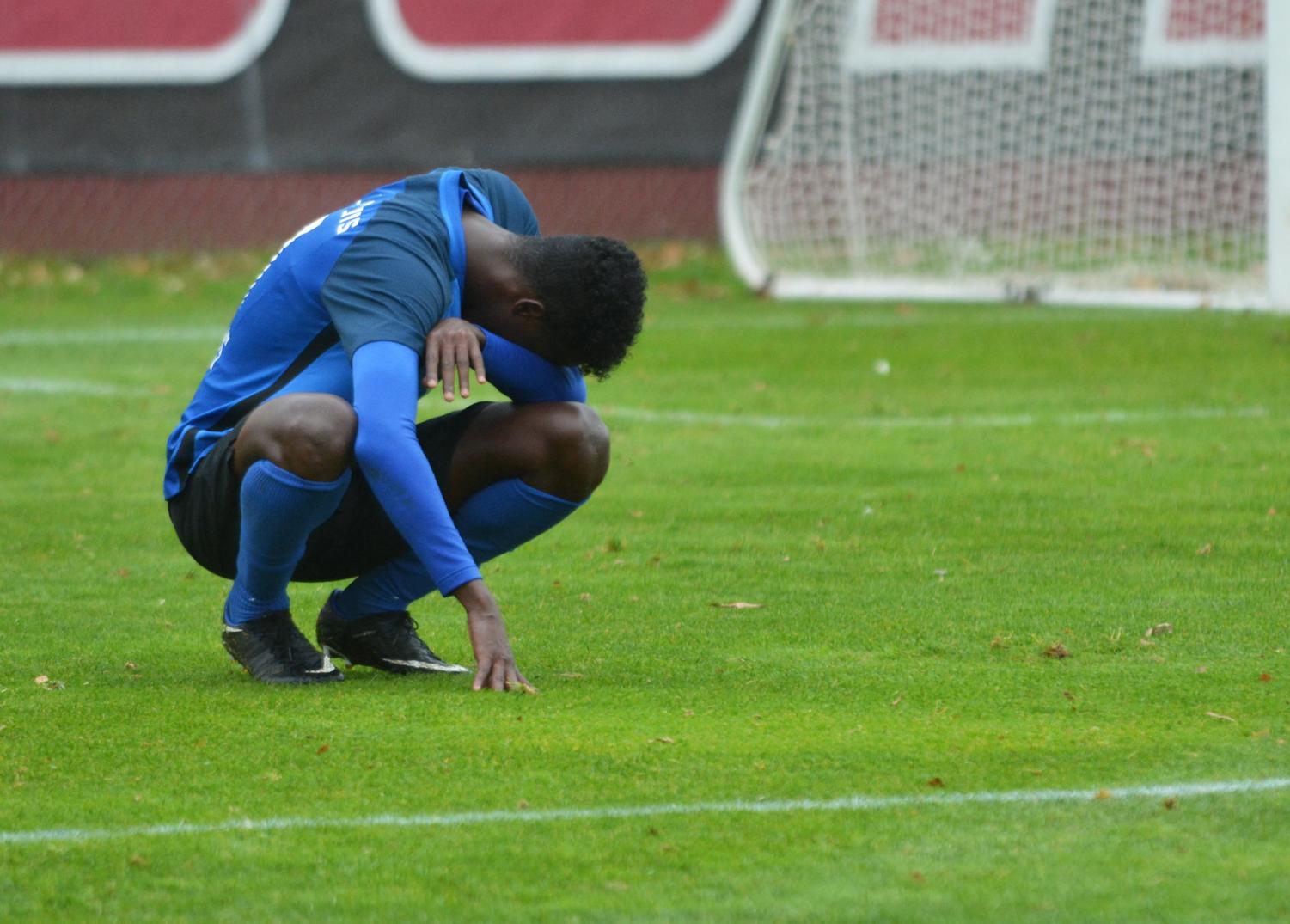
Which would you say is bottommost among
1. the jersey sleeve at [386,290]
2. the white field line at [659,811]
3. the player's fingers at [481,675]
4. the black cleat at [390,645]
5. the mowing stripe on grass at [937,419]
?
the mowing stripe on grass at [937,419]

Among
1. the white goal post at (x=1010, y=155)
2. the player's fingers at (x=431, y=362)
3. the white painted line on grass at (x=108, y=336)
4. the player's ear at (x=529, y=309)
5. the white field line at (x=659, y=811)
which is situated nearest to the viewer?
the white field line at (x=659, y=811)

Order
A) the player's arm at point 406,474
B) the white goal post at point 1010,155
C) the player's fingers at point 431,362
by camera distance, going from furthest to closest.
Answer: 1. the white goal post at point 1010,155
2. the player's fingers at point 431,362
3. the player's arm at point 406,474

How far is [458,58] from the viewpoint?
46.4ft

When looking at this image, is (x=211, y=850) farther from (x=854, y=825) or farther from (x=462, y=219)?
(x=462, y=219)

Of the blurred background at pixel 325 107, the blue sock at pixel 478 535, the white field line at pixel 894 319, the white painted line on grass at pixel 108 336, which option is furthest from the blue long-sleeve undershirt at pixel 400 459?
the blurred background at pixel 325 107

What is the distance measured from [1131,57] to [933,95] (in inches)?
50.5

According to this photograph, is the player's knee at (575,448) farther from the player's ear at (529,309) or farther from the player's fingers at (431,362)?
the player's fingers at (431,362)

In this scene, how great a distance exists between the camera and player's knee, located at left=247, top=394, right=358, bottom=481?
3797mm

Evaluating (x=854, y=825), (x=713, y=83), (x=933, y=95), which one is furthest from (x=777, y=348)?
(x=854, y=825)

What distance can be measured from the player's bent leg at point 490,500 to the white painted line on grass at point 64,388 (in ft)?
16.7

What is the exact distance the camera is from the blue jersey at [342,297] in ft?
12.6

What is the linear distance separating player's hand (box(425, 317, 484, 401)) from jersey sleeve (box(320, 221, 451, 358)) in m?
0.03

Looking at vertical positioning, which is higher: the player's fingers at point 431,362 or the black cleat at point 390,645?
the player's fingers at point 431,362

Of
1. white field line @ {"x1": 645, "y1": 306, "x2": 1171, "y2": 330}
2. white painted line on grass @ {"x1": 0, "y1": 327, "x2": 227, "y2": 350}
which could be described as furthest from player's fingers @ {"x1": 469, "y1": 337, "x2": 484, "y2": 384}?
white field line @ {"x1": 645, "y1": 306, "x2": 1171, "y2": 330}
